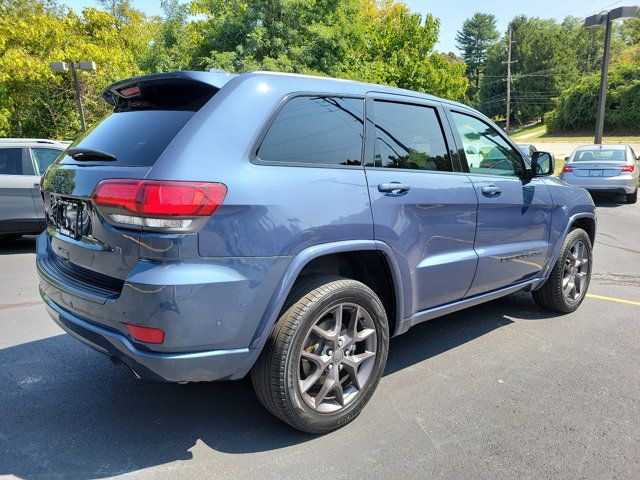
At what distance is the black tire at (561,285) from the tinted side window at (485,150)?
3.28ft

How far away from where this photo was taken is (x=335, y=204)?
8.66ft

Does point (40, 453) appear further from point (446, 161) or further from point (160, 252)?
point (446, 161)

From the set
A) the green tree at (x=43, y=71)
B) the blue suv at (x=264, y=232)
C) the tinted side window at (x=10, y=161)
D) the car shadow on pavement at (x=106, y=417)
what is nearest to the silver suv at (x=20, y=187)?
the tinted side window at (x=10, y=161)

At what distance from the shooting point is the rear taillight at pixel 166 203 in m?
2.21

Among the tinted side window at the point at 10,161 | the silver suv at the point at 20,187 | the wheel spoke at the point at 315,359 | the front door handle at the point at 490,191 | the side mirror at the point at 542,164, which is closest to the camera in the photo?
the wheel spoke at the point at 315,359

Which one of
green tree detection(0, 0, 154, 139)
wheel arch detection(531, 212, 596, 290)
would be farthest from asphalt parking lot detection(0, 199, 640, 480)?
green tree detection(0, 0, 154, 139)

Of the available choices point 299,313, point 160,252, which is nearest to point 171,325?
point 160,252

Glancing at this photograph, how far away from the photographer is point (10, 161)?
312 inches

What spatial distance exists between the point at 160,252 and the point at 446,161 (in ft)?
6.90

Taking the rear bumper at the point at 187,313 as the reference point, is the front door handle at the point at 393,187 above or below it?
above

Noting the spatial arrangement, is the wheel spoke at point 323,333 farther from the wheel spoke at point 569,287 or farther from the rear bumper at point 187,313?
the wheel spoke at point 569,287

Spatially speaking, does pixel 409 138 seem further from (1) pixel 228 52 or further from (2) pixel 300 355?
(1) pixel 228 52

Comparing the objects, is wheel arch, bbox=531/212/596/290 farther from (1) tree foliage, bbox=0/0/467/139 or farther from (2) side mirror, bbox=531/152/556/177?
(1) tree foliage, bbox=0/0/467/139

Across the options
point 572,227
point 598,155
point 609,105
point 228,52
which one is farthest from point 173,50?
point 609,105
